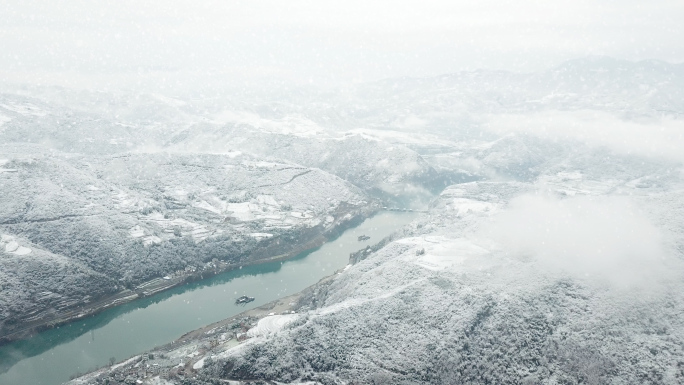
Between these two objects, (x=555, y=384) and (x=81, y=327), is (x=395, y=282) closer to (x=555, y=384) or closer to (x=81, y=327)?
(x=555, y=384)

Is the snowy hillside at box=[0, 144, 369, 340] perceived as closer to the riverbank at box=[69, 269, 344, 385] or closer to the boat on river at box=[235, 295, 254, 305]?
the boat on river at box=[235, 295, 254, 305]

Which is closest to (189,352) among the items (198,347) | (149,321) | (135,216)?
(198,347)

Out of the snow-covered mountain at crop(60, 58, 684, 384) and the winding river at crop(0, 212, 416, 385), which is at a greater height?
the snow-covered mountain at crop(60, 58, 684, 384)

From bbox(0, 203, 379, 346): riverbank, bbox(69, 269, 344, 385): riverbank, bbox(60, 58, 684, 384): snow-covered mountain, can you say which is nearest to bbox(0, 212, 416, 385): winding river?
bbox(0, 203, 379, 346): riverbank

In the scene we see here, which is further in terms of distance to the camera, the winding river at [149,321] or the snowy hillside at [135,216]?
the snowy hillside at [135,216]

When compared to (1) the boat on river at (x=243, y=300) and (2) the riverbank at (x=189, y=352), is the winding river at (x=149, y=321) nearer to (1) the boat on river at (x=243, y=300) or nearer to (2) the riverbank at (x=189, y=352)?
(1) the boat on river at (x=243, y=300)

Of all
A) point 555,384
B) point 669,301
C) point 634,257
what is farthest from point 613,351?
point 634,257

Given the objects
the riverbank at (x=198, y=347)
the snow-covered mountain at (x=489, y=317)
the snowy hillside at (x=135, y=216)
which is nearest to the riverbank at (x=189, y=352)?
the riverbank at (x=198, y=347)

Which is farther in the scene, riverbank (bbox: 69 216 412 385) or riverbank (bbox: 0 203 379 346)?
riverbank (bbox: 0 203 379 346)
